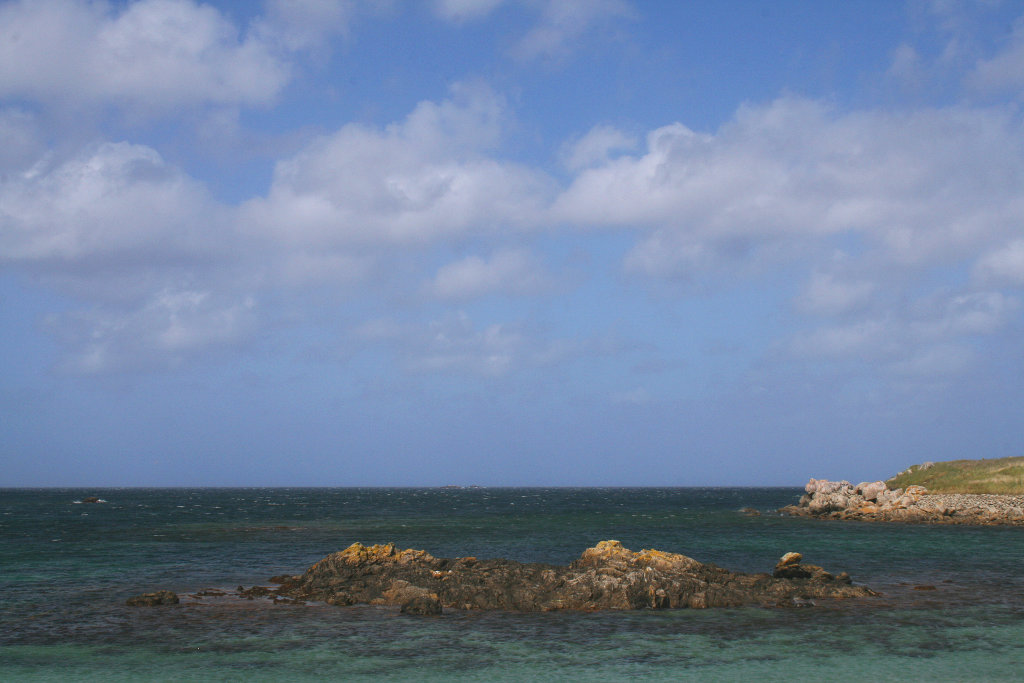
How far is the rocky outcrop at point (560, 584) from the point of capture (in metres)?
30.0

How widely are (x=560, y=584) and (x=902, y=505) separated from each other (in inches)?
2871

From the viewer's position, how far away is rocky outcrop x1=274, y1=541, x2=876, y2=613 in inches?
1180

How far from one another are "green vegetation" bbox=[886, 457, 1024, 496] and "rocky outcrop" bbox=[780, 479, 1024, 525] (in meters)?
4.41

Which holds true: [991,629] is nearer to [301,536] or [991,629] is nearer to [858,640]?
[858,640]

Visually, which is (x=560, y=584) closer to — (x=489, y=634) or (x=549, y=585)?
(x=549, y=585)

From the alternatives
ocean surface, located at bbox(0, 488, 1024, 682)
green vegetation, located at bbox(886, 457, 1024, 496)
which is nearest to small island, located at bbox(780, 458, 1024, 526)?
green vegetation, located at bbox(886, 457, 1024, 496)

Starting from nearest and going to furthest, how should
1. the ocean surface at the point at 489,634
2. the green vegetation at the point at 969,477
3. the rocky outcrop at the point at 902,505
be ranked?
1. the ocean surface at the point at 489,634
2. the rocky outcrop at the point at 902,505
3. the green vegetation at the point at 969,477

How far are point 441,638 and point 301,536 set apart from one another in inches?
1799

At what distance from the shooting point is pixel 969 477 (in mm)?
101188

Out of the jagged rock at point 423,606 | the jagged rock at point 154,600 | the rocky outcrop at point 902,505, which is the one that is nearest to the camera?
the jagged rock at point 423,606

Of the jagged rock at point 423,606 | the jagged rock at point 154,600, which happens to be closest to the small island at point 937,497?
the jagged rock at point 423,606

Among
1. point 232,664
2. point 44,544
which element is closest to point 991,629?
point 232,664

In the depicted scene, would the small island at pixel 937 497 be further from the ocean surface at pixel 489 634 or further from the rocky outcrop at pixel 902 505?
the ocean surface at pixel 489 634

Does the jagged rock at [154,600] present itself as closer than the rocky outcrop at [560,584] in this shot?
No
